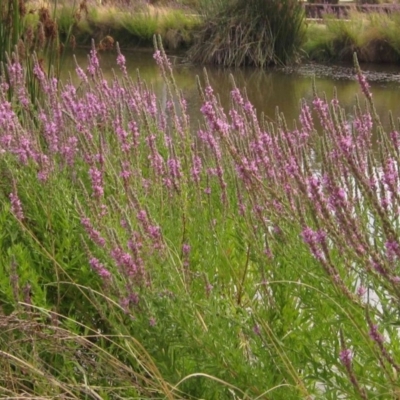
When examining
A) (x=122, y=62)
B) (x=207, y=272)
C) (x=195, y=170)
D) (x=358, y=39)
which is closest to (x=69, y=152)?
(x=195, y=170)

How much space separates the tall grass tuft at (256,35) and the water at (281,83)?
0.44 metres

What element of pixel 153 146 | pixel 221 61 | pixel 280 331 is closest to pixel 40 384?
pixel 280 331

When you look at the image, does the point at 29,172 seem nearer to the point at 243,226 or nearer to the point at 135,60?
the point at 243,226

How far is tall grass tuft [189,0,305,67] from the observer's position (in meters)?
15.8

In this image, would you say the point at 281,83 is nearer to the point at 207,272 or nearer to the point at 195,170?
the point at 195,170

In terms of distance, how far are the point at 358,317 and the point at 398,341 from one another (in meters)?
0.20

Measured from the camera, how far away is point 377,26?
638 inches

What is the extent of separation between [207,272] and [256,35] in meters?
13.5

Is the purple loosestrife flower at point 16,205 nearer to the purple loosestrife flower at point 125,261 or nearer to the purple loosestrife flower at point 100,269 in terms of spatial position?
the purple loosestrife flower at point 100,269

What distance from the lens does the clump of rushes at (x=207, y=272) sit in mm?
2018

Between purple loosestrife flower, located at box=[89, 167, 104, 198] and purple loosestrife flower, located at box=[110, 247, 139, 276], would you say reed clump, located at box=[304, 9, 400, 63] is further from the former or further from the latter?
purple loosestrife flower, located at box=[110, 247, 139, 276]

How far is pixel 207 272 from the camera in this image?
2.90 m

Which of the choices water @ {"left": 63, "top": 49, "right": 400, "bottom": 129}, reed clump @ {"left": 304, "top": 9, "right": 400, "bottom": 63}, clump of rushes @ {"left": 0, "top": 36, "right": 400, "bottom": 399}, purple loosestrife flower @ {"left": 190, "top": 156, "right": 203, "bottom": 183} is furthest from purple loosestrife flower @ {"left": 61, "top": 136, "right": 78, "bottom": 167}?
reed clump @ {"left": 304, "top": 9, "right": 400, "bottom": 63}

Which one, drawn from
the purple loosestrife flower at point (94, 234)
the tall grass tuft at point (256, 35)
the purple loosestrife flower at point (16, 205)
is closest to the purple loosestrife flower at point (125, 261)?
the purple loosestrife flower at point (94, 234)
